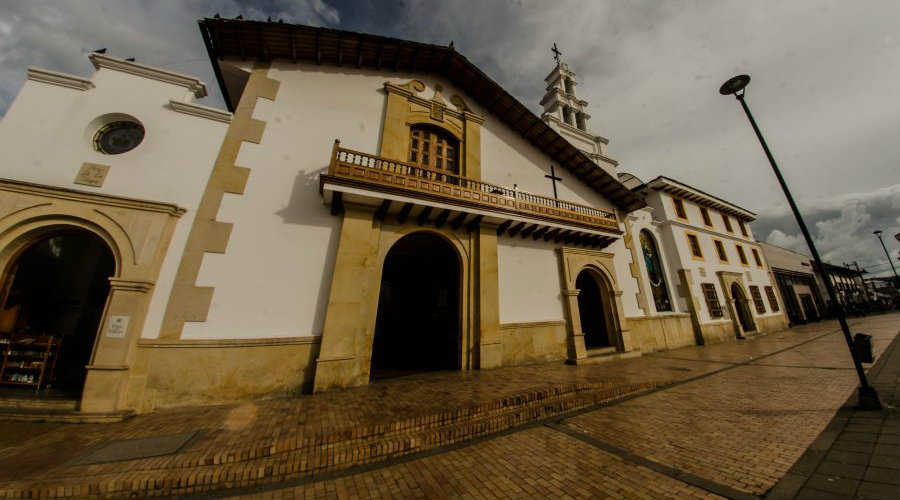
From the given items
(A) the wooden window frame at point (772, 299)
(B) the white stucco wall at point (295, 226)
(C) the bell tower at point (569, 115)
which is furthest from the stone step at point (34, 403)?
(A) the wooden window frame at point (772, 299)

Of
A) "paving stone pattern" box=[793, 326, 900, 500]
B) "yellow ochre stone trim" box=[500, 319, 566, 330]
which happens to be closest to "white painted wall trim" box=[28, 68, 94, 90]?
"yellow ochre stone trim" box=[500, 319, 566, 330]

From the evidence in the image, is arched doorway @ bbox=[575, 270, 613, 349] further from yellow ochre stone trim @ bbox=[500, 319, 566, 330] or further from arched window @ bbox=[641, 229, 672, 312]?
arched window @ bbox=[641, 229, 672, 312]

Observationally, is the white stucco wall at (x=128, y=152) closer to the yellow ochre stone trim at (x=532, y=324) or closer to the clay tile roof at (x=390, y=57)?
the clay tile roof at (x=390, y=57)

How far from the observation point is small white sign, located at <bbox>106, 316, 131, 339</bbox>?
5328mm

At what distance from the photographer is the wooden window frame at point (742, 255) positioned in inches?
816

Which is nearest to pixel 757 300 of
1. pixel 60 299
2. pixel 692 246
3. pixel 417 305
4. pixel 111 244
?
pixel 692 246

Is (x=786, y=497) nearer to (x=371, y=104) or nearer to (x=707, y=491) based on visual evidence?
(x=707, y=491)

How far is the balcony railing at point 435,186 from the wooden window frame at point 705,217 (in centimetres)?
1375

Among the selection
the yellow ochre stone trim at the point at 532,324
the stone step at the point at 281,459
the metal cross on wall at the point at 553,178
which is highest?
the metal cross on wall at the point at 553,178

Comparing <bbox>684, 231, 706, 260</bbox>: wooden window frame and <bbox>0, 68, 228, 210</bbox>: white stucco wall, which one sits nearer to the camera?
<bbox>0, 68, 228, 210</bbox>: white stucco wall

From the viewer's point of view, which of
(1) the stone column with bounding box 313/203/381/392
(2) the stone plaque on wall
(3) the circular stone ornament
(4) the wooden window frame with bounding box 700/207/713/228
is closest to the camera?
(2) the stone plaque on wall

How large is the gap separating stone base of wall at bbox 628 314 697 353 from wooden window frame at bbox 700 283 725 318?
244 cm

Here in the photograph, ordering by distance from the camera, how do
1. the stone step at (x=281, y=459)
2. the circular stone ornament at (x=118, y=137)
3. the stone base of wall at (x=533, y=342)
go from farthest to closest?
the stone base of wall at (x=533, y=342)
the circular stone ornament at (x=118, y=137)
the stone step at (x=281, y=459)

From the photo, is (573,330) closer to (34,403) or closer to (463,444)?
(463,444)
